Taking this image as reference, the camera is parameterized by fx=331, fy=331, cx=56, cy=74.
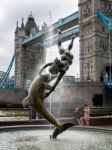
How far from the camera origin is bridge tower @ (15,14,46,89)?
3654 inches

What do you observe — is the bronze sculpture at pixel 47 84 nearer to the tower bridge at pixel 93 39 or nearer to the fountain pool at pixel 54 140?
the fountain pool at pixel 54 140

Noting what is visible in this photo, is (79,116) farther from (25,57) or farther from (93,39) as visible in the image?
(25,57)

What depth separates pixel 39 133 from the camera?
10797mm

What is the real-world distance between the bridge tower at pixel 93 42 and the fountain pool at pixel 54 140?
1735 inches

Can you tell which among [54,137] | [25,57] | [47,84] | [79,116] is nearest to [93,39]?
[25,57]

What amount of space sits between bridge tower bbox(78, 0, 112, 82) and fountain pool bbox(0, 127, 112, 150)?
44.1 m

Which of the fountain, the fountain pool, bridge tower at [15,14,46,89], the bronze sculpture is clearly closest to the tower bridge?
bridge tower at [15,14,46,89]

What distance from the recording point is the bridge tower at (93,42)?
56000 mm

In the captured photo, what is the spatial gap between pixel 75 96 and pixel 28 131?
38010 mm

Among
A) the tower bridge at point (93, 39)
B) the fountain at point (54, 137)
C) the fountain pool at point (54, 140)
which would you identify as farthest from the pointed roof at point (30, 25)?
the fountain at point (54, 137)

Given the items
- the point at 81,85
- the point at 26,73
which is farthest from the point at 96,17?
the point at 26,73

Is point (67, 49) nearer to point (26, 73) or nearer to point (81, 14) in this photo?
point (81, 14)

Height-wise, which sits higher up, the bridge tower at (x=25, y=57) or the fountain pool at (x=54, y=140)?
the bridge tower at (x=25, y=57)

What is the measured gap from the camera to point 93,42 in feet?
186
